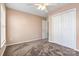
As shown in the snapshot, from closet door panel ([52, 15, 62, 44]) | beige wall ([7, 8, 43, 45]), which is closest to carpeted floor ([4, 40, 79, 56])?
beige wall ([7, 8, 43, 45])

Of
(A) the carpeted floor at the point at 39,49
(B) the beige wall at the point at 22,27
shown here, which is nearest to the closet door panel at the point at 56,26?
(A) the carpeted floor at the point at 39,49

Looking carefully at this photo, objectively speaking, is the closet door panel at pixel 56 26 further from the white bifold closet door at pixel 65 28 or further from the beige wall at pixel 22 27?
the beige wall at pixel 22 27

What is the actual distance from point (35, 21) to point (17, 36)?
0.65 m

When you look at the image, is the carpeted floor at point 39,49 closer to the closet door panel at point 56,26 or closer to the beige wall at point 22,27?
the beige wall at point 22,27

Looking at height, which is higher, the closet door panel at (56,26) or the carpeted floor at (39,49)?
the closet door panel at (56,26)

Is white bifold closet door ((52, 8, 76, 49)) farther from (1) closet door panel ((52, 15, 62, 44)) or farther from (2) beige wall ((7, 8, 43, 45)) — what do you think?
(2) beige wall ((7, 8, 43, 45))

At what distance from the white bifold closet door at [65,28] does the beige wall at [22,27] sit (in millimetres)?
561

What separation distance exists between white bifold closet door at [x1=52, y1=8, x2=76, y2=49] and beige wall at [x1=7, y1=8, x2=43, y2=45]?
1.84 ft

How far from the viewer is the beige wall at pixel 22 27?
1964 millimetres

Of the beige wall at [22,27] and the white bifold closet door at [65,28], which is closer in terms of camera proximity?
the beige wall at [22,27]

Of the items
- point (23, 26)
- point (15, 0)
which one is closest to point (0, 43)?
point (23, 26)

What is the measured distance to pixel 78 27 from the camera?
7.61ft

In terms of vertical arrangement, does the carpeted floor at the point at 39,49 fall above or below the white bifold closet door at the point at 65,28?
below

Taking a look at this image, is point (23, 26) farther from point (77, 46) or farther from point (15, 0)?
point (77, 46)
